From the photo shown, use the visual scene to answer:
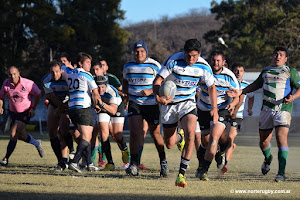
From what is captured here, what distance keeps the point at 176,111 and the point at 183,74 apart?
60cm

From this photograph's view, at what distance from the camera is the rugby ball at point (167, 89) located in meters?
8.96

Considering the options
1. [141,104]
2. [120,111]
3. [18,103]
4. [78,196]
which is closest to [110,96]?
[120,111]

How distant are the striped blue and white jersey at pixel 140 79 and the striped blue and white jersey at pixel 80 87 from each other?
0.66 meters

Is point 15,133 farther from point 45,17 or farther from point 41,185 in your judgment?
point 45,17

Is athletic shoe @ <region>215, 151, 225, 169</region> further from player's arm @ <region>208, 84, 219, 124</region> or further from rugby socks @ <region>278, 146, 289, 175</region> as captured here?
player's arm @ <region>208, 84, 219, 124</region>

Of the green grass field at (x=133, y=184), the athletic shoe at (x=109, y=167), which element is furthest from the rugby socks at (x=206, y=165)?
the athletic shoe at (x=109, y=167)

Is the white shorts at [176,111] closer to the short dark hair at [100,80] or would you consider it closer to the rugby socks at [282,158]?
the rugby socks at [282,158]

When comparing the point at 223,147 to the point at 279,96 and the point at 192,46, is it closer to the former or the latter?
the point at 279,96

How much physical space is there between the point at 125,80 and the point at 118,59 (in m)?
34.9

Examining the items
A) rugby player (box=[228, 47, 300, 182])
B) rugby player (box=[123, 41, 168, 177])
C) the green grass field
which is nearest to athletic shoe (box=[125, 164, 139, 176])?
the green grass field

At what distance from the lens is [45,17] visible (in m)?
40.7

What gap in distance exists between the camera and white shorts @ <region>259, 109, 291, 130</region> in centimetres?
1019

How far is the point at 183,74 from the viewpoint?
9305mm

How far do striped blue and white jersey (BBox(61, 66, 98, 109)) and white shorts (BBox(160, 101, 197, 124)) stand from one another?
180 centimetres
